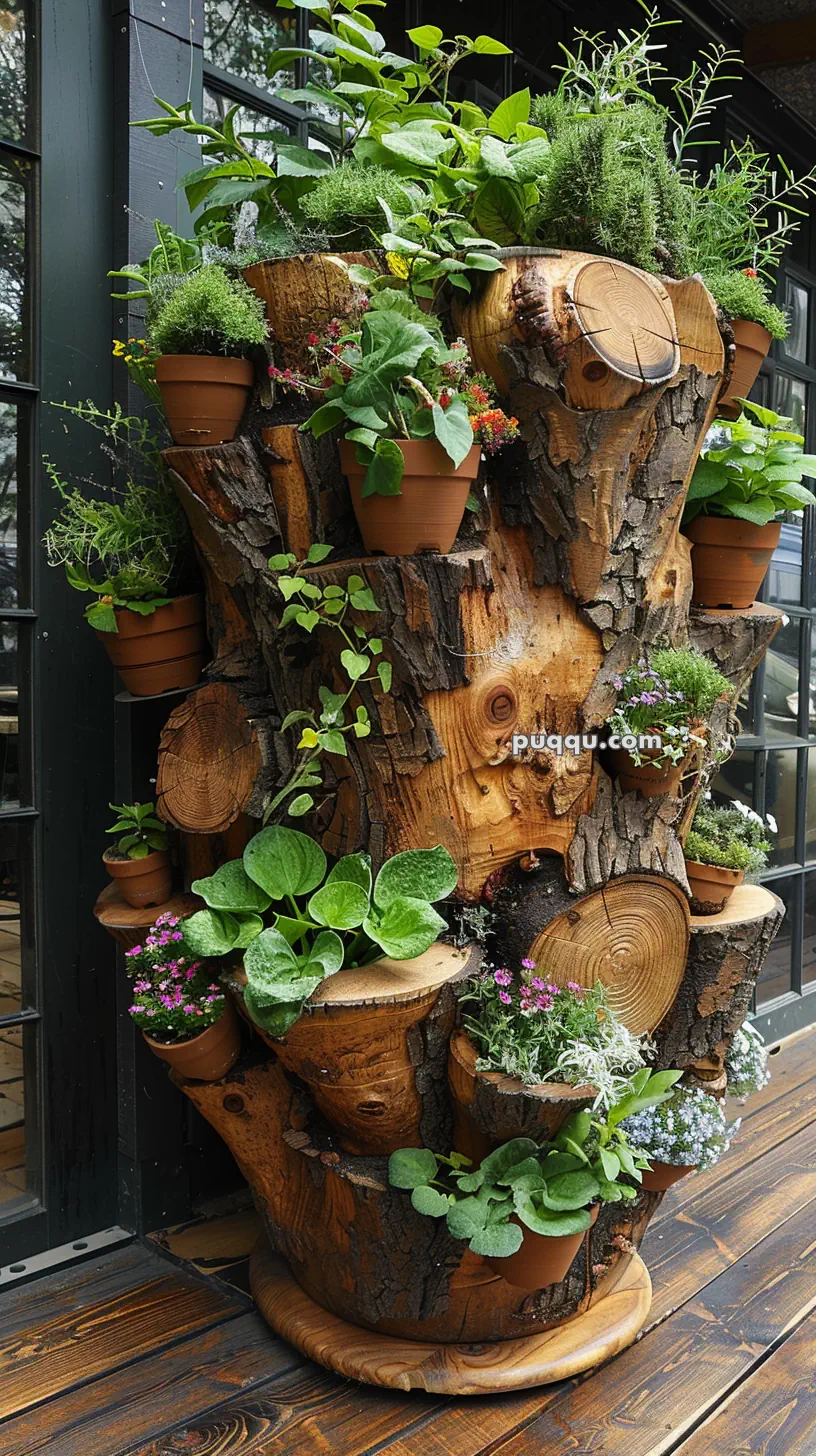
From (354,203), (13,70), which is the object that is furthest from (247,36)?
(354,203)

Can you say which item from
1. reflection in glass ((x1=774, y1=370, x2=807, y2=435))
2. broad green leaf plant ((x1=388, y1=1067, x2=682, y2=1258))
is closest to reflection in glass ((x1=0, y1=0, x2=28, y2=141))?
broad green leaf plant ((x1=388, y1=1067, x2=682, y2=1258))

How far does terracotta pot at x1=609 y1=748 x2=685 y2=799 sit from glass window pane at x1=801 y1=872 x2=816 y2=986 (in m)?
2.39

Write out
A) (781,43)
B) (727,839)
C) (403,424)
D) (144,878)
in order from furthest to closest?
1. (781,43)
2. (727,839)
3. (144,878)
4. (403,424)

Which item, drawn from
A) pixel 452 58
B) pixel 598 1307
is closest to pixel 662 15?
pixel 452 58

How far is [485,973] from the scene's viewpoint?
1.87 meters

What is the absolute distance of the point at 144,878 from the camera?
82.8 inches

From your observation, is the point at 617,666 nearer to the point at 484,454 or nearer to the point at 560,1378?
the point at 484,454

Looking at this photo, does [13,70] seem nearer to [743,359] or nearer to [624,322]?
[624,322]

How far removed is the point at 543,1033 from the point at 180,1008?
0.64 meters

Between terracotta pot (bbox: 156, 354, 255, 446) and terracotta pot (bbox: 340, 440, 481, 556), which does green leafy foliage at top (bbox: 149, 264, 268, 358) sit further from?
terracotta pot (bbox: 340, 440, 481, 556)

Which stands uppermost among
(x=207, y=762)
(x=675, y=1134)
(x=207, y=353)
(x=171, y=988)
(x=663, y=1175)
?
(x=207, y=353)

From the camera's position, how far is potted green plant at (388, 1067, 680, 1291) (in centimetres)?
172

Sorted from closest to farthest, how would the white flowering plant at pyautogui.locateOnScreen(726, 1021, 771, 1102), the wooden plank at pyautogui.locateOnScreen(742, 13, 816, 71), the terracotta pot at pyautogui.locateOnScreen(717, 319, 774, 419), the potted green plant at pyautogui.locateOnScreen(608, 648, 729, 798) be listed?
1. the potted green plant at pyautogui.locateOnScreen(608, 648, 729, 798)
2. the terracotta pot at pyautogui.locateOnScreen(717, 319, 774, 419)
3. the white flowering plant at pyautogui.locateOnScreen(726, 1021, 771, 1102)
4. the wooden plank at pyautogui.locateOnScreen(742, 13, 816, 71)

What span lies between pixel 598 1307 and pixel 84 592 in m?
1.75
